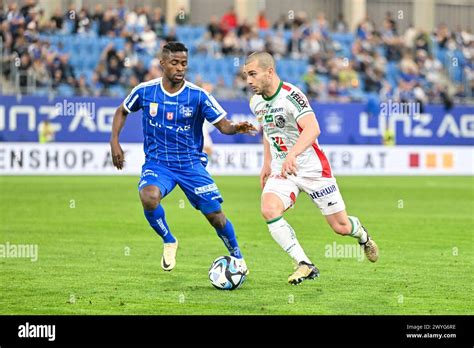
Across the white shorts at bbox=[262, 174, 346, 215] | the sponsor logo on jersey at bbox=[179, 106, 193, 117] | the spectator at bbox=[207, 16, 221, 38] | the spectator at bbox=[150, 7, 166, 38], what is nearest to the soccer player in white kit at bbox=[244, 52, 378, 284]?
the white shorts at bbox=[262, 174, 346, 215]

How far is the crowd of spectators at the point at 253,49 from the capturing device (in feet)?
101

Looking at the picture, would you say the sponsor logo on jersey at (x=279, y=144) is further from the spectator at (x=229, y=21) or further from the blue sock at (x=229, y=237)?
Result: the spectator at (x=229, y=21)

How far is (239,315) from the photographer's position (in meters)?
9.35

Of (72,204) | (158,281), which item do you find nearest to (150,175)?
(158,281)

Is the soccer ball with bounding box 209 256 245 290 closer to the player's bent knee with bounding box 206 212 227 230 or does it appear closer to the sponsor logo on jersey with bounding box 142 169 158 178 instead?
the player's bent knee with bounding box 206 212 227 230

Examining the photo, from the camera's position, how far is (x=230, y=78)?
34.1 meters

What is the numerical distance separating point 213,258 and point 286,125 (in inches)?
130

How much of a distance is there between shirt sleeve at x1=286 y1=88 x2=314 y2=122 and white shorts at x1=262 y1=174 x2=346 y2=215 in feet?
2.46

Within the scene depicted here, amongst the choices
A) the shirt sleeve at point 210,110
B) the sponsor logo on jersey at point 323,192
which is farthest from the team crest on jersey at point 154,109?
the sponsor logo on jersey at point 323,192

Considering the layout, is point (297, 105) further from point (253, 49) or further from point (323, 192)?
point (253, 49)

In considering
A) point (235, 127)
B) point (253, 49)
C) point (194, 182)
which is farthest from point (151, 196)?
point (253, 49)

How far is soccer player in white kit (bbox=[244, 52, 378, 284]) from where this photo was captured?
1079 cm

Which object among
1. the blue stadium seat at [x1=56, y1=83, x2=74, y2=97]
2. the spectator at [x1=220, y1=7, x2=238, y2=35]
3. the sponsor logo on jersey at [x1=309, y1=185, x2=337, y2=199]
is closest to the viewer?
the sponsor logo on jersey at [x1=309, y1=185, x2=337, y2=199]
